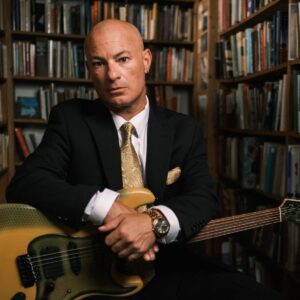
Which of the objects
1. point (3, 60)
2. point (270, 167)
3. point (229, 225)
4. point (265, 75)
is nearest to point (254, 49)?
point (265, 75)

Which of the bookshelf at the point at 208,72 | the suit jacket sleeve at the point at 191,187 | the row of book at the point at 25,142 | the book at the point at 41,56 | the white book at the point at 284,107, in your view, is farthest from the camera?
the row of book at the point at 25,142

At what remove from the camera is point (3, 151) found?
285 cm

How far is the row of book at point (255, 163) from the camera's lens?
2.04 metres

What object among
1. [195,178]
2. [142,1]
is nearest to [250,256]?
[195,178]

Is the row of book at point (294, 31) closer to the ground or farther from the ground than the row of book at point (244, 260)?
farther from the ground

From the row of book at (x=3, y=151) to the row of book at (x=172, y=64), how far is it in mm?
1189

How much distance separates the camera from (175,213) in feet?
3.59

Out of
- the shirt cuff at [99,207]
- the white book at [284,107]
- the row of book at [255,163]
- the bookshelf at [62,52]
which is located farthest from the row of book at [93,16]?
the shirt cuff at [99,207]

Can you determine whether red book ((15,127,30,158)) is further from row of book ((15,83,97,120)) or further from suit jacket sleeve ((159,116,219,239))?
suit jacket sleeve ((159,116,219,239))

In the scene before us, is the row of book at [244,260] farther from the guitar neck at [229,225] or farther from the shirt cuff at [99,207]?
the shirt cuff at [99,207]

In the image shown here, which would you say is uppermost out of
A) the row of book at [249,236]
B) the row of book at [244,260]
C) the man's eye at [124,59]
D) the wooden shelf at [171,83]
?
the wooden shelf at [171,83]

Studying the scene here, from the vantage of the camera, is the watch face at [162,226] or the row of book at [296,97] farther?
the row of book at [296,97]

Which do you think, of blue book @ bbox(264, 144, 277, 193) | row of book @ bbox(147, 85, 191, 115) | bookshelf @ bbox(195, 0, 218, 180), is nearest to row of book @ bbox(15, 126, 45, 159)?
row of book @ bbox(147, 85, 191, 115)

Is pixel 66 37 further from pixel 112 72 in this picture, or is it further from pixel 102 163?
pixel 102 163
